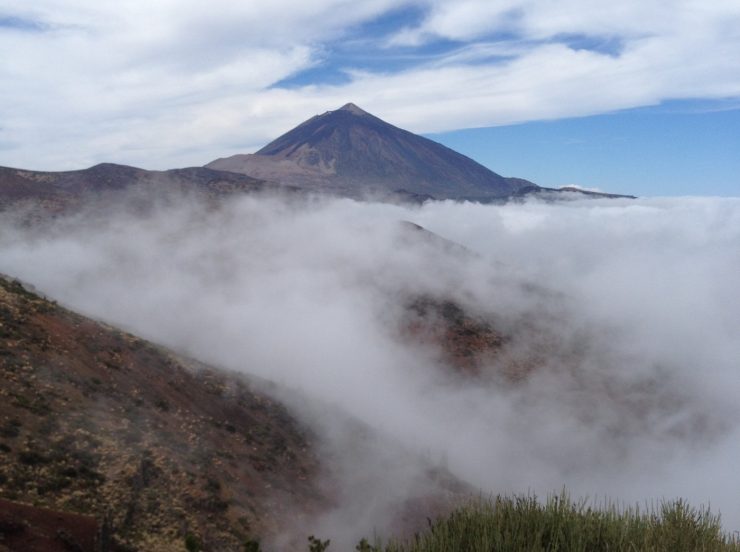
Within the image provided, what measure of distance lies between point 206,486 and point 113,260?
47.8m

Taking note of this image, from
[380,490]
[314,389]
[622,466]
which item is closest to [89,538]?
[380,490]

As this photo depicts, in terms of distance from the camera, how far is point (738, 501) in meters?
61.0

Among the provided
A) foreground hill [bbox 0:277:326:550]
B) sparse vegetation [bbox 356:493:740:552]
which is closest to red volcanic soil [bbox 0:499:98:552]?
foreground hill [bbox 0:277:326:550]

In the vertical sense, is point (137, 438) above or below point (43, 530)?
below

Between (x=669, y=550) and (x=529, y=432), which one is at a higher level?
(x=669, y=550)

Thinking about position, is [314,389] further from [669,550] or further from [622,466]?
[669,550]

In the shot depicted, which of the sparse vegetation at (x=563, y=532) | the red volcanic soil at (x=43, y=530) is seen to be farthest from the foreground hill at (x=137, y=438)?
the sparse vegetation at (x=563, y=532)

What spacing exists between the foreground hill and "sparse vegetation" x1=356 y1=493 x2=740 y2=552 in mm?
9145

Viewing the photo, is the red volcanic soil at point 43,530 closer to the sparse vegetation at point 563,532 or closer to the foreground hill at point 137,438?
the foreground hill at point 137,438

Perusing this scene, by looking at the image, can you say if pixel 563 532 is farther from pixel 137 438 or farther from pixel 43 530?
pixel 137 438

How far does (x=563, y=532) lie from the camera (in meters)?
9.57

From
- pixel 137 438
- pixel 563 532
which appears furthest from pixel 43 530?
pixel 563 532

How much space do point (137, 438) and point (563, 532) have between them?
52.4 feet

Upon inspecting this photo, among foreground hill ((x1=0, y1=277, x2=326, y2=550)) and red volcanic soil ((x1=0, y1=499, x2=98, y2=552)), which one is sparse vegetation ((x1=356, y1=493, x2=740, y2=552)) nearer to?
red volcanic soil ((x1=0, y1=499, x2=98, y2=552))
